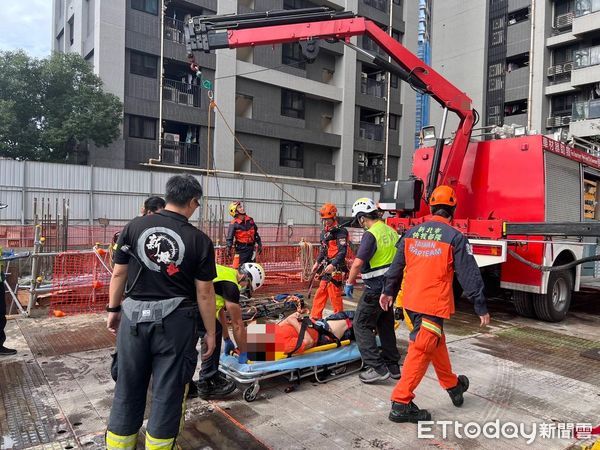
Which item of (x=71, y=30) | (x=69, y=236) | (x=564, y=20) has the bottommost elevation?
(x=69, y=236)

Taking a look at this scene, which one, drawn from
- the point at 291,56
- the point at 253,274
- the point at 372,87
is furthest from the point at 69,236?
the point at 372,87

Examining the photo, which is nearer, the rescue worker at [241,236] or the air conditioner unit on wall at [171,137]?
the rescue worker at [241,236]

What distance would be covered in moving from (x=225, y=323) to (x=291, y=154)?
23964mm

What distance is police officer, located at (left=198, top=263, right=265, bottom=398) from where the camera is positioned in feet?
11.4

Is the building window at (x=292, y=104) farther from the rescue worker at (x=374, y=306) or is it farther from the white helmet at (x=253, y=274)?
the white helmet at (x=253, y=274)

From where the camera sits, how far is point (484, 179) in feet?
25.0

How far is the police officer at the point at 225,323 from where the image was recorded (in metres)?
3.48

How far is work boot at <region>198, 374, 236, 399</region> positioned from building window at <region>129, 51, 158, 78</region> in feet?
67.5

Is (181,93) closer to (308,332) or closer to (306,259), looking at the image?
(306,259)

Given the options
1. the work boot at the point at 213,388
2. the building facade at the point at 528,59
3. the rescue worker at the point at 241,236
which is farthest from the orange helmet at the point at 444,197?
the building facade at the point at 528,59

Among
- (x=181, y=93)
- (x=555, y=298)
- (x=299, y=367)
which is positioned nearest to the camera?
(x=299, y=367)

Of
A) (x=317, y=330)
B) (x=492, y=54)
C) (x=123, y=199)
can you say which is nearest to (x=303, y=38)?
(x=317, y=330)

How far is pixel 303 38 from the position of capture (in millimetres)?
7434

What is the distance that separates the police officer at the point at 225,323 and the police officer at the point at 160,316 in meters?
0.74
